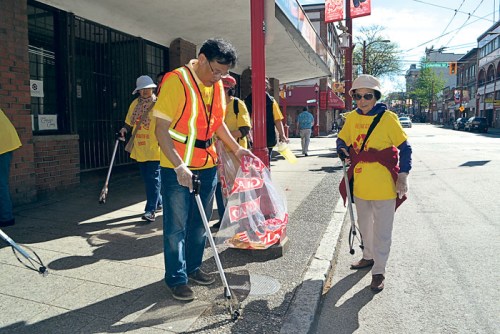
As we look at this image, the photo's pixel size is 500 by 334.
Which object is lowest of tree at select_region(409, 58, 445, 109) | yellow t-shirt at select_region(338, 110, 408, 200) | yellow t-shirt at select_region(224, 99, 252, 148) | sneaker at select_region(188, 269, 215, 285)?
sneaker at select_region(188, 269, 215, 285)

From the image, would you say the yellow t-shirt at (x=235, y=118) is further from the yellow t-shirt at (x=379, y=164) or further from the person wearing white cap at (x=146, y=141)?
the yellow t-shirt at (x=379, y=164)

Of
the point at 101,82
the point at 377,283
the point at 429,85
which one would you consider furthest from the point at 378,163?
the point at 429,85

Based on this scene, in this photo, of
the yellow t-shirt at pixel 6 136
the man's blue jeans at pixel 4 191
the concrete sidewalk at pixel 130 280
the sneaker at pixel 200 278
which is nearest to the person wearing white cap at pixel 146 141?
the concrete sidewalk at pixel 130 280

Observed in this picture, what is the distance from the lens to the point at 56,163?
6.69 meters

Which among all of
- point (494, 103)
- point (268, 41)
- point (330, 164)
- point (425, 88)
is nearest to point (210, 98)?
point (268, 41)

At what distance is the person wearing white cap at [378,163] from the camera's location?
142 inches

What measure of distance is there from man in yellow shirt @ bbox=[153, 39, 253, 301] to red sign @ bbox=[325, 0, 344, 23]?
14.7m

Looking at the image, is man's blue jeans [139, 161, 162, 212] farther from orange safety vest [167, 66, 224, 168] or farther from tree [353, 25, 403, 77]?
tree [353, 25, 403, 77]

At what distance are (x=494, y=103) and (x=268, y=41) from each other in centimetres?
5171

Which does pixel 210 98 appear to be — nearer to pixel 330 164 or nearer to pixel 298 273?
pixel 298 273

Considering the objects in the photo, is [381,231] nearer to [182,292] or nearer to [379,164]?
[379,164]

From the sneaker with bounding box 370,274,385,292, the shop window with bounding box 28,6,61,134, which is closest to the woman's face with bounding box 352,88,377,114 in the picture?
the sneaker with bounding box 370,274,385,292

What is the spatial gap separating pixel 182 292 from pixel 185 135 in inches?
49.1

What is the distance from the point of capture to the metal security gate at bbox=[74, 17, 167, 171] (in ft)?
25.6
